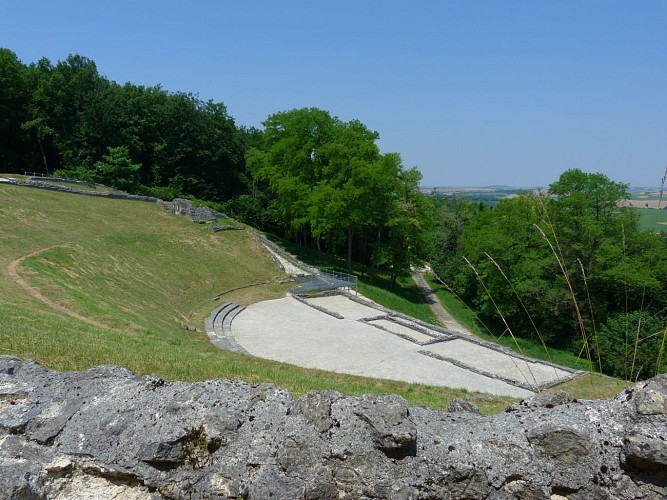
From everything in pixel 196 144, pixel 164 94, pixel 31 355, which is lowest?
pixel 31 355

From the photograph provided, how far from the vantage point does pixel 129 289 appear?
917 inches

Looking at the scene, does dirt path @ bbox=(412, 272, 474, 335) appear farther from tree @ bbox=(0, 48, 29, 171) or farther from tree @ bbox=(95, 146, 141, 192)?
tree @ bbox=(0, 48, 29, 171)

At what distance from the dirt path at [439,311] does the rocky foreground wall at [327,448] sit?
1144 inches

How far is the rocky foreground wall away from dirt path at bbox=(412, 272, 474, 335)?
29068mm

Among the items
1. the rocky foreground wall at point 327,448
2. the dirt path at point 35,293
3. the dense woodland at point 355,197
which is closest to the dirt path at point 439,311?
the dense woodland at point 355,197

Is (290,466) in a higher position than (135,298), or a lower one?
higher

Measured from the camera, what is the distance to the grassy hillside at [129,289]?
10.3 meters

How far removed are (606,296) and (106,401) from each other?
3549 cm

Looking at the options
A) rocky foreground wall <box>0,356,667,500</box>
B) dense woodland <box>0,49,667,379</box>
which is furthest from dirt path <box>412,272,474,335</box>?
rocky foreground wall <box>0,356,667,500</box>

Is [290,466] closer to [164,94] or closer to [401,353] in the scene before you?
[401,353]

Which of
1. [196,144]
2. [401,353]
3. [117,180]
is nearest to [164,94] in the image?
[196,144]

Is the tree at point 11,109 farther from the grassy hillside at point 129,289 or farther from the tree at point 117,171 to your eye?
the grassy hillside at point 129,289

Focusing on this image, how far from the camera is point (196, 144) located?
60.9 meters

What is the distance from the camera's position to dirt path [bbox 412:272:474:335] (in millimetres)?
35759
